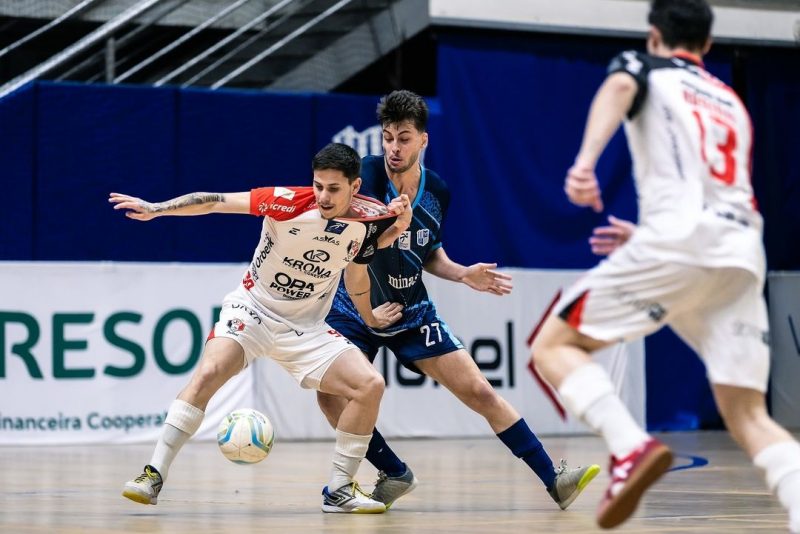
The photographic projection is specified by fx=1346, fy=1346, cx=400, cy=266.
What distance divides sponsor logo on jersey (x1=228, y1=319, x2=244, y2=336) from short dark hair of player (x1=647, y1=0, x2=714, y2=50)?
2892 mm

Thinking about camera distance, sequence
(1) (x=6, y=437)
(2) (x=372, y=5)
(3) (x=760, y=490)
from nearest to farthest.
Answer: (3) (x=760, y=490) → (1) (x=6, y=437) → (2) (x=372, y=5)

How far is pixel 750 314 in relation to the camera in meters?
4.83

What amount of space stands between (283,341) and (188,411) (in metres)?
0.65

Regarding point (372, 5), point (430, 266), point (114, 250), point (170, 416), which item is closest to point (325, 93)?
point (372, 5)

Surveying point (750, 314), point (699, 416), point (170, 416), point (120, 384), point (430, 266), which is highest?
point (750, 314)

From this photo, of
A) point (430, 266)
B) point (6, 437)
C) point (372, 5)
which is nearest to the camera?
point (430, 266)

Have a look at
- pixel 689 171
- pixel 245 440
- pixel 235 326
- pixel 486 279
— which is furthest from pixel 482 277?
pixel 689 171

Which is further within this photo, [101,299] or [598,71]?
[598,71]

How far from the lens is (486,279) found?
729cm

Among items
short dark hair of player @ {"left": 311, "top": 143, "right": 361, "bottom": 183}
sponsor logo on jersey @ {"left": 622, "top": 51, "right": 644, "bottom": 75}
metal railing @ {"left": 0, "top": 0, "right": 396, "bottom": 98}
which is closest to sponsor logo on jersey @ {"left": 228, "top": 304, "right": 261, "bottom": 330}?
short dark hair of player @ {"left": 311, "top": 143, "right": 361, "bottom": 183}

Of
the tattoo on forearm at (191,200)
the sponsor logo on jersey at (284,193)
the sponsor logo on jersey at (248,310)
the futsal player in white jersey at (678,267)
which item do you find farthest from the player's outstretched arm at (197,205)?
the futsal player in white jersey at (678,267)

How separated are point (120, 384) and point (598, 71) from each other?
24.5 ft

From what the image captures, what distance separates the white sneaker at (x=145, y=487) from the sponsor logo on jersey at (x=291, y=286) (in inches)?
45.7

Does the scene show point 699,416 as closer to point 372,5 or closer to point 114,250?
point 372,5
